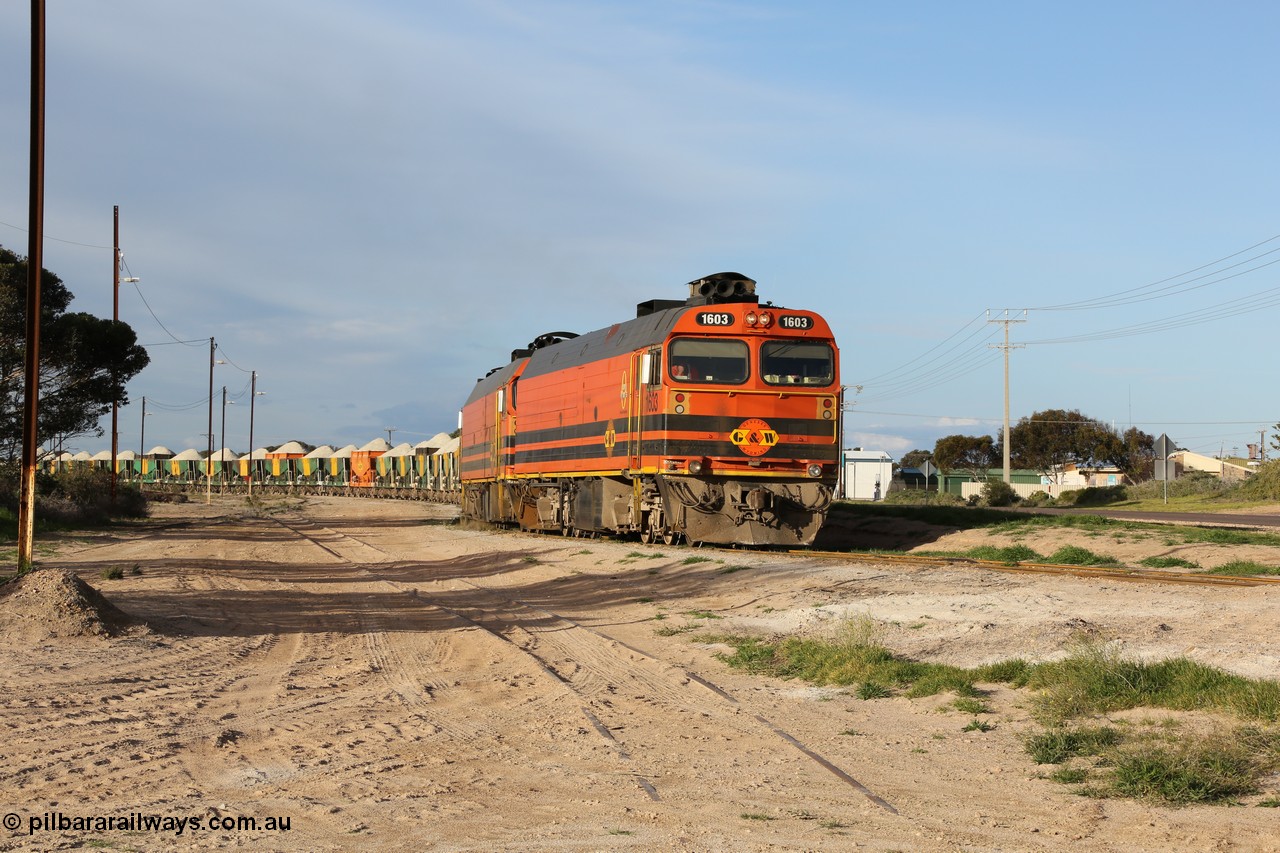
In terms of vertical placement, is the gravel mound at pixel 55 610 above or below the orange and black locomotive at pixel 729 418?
below

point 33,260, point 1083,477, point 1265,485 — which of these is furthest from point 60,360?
point 1083,477

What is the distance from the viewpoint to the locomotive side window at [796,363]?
21.8m

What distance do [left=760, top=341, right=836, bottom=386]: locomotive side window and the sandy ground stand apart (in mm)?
5228

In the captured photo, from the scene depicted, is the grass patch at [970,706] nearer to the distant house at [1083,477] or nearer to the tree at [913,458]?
the distant house at [1083,477]

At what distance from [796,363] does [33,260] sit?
42.6 ft

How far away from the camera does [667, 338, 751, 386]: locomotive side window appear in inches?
850

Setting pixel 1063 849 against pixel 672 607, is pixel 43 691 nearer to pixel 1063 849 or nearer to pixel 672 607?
pixel 1063 849

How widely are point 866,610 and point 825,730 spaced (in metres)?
5.55

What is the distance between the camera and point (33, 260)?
1486 cm

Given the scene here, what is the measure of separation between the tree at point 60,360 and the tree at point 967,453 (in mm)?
80909

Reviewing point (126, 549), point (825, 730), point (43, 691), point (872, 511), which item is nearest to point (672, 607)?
point (825, 730)

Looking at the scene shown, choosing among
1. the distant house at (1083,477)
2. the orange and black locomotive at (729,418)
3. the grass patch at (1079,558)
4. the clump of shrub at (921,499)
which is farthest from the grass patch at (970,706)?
the distant house at (1083,477)

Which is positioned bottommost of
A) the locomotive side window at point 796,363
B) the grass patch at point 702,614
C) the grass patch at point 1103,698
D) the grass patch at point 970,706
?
the grass patch at point 702,614

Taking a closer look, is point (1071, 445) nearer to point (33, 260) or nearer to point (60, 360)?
point (60, 360)
